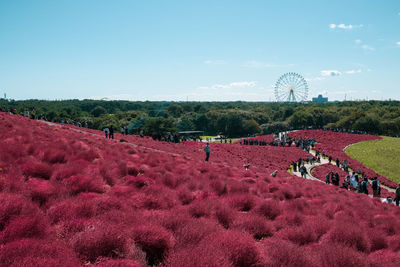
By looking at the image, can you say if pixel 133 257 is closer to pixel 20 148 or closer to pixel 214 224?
pixel 214 224

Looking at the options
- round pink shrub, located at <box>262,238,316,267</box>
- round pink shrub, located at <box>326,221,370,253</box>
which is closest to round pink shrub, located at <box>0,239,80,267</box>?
round pink shrub, located at <box>262,238,316,267</box>

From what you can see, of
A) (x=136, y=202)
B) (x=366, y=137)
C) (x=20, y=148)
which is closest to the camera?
(x=136, y=202)

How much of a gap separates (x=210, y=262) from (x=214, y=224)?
4.95ft

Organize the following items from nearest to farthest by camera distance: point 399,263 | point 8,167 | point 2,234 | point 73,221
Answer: point 2,234
point 73,221
point 399,263
point 8,167

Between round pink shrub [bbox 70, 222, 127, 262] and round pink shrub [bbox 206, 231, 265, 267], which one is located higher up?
round pink shrub [bbox 70, 222, 127, 262]

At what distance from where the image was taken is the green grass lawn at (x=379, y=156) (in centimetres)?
3736

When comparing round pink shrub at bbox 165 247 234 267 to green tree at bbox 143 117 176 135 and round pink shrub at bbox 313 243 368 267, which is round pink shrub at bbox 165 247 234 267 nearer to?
round pink shrub at bbox 313 243 368 267

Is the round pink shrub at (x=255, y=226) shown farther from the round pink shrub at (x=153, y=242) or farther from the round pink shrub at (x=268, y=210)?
the round pink shrub at (x=153, y=242)

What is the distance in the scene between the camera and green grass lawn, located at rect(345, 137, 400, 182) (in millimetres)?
37362

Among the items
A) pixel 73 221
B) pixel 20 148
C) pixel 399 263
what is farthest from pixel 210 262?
pixel 20 148

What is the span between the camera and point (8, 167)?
5723 mm

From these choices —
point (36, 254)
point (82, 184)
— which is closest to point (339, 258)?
point (36, 254)

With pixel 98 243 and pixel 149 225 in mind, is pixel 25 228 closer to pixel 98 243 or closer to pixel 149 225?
pixel 98 243

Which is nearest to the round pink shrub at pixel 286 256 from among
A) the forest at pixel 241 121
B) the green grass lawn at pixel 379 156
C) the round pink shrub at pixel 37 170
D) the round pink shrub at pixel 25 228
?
the round pink shrub at pixel 25 228
